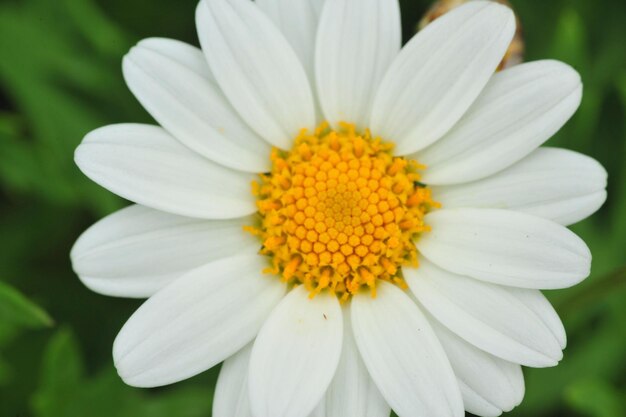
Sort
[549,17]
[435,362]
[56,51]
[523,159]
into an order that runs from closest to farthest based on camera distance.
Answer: [435,362]
[523,159]
[56,51]
[549,17]

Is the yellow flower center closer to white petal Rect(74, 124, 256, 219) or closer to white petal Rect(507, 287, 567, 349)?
white petal Rect(74, 124, 256, 219)

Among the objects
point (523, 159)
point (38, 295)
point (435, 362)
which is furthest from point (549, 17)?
point (38, 295)

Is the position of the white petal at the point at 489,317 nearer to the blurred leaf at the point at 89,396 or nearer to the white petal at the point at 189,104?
the white petal at the point at 189,104

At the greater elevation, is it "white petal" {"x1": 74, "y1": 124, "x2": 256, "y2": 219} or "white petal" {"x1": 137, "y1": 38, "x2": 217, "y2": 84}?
"white petal" {"x1": 137, "y1": 38, "x2": 217, "y2": 84}

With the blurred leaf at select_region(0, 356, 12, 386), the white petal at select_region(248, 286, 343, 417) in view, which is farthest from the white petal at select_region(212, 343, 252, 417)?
the blurred leaf at select_region(0, 356, 12, 386)

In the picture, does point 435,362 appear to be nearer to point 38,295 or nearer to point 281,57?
point 281,57

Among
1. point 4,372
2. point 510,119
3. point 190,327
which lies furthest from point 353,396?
point 4,372
